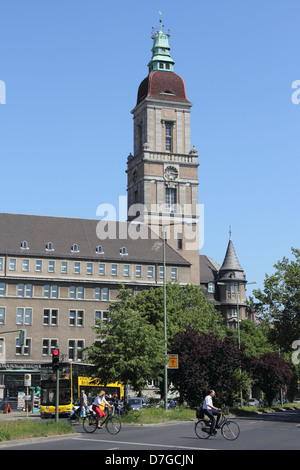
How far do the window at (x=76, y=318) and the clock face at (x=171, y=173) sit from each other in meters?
25.3

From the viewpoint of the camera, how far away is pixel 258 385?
64625 millimetres

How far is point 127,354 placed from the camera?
41.3 metres

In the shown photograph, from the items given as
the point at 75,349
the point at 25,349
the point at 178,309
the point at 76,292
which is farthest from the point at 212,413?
the point at 76,292

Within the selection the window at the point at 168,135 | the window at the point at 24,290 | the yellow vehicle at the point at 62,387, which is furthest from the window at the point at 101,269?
the yellow vehicle at the point at 62,387

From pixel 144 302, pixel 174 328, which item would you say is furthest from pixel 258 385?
pixel 144 302

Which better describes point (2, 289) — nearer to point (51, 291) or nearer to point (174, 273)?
point (51, 291)

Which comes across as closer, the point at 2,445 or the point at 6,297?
the point at 2,445

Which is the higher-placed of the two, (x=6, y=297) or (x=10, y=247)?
(x=10, y=247)

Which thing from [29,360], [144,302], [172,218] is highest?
[172,218]

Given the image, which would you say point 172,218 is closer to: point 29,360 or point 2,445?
point 29,360

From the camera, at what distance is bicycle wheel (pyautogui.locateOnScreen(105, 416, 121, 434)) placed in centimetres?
2847
